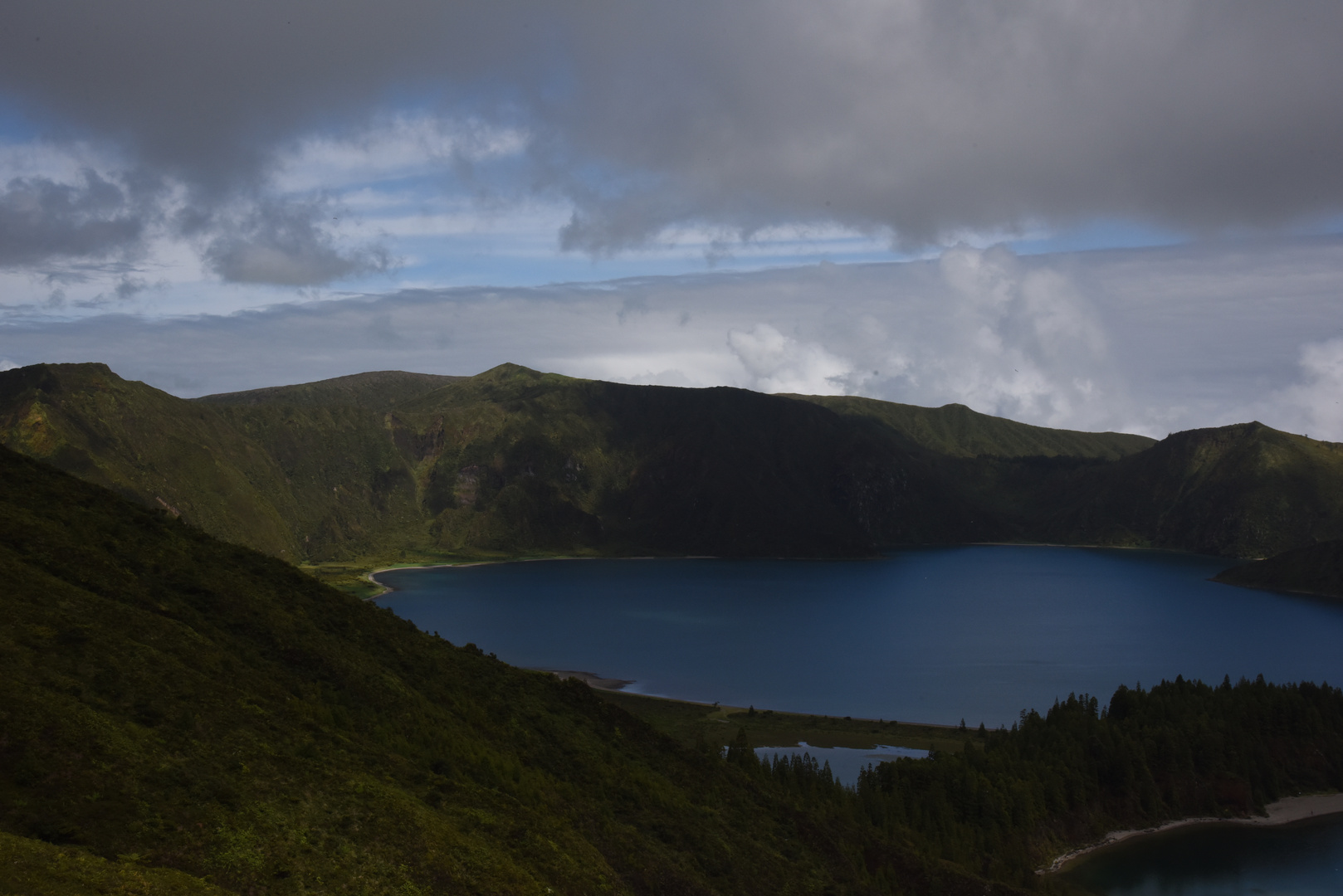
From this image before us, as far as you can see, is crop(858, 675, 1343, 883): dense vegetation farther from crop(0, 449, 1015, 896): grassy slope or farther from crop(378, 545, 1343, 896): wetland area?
crop(0, 449, 1015, 896): grassy slope

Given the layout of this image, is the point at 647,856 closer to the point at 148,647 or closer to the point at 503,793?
the point at 503,793

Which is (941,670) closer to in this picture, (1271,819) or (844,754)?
(844,754)

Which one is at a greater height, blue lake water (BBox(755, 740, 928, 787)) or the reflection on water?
blue lake water (BBox(755, 740, 928, 787))

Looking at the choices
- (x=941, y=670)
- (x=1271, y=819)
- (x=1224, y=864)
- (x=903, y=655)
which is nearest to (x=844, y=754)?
(x=1224, y=864)

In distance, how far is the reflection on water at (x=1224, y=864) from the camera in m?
73.1

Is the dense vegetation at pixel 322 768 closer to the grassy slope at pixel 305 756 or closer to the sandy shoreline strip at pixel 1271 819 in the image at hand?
the grassy slope at pixel 305 756

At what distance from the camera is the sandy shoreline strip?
81188mm

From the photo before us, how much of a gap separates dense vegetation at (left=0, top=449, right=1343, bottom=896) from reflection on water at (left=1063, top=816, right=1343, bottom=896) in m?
6.36

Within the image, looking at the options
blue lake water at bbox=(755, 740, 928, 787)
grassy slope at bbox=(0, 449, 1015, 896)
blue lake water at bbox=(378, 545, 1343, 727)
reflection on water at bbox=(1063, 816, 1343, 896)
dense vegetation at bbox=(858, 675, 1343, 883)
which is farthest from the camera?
blue lake water at bbox=(378, 545, 1343, 727)

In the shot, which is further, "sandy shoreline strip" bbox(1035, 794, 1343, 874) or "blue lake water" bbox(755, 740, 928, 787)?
"blue lake water" bbox(755, 740, 928, 787)

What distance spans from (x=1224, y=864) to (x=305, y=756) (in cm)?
7626

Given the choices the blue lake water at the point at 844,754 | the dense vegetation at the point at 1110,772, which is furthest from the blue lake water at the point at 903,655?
the dense vegetation at the point at 1110,772

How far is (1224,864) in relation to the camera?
78312 mm

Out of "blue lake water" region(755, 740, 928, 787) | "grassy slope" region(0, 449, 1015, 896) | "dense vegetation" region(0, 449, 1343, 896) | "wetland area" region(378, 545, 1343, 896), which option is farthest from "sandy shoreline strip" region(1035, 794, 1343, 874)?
"grassy slope" region(0, 449, 1015, 896)
